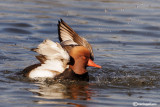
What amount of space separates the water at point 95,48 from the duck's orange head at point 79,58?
0.80 ft

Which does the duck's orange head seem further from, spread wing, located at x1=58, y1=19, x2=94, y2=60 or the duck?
spread wing, located at x1=58, y1=19, x2=94, y2=60

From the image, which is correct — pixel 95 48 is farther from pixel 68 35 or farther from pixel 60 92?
pixel 60 92

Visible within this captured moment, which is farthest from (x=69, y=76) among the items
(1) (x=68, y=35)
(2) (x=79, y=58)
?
(1) (x=68, y=35)

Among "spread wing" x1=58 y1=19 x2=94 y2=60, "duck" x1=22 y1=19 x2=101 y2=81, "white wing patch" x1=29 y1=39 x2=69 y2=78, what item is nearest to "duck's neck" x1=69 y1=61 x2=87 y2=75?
"duck" x1=22 y1=19 x2=101 y2=81

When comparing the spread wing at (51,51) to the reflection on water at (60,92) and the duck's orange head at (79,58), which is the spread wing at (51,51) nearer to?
the duck's orange head at (79,58)

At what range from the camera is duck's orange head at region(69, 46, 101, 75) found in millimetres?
7262

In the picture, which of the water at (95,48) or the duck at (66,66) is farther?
the duck at (66,66)

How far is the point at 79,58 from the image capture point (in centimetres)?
726

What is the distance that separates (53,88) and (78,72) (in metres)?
0.59

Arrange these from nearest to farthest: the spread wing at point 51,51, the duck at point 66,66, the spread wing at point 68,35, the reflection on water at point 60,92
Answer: the reflection on water at point 60,92 < the spread wing at point 51,51 < the duck at point 66,66 < the spread wing at point 68,35

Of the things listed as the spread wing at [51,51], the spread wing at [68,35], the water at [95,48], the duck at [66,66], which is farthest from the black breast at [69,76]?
the spread wing at [68,35]

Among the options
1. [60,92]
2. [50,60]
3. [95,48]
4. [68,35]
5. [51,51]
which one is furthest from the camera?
[95,48]

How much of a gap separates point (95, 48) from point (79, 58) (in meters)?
2.89

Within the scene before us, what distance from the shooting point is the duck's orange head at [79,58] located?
7262mm
